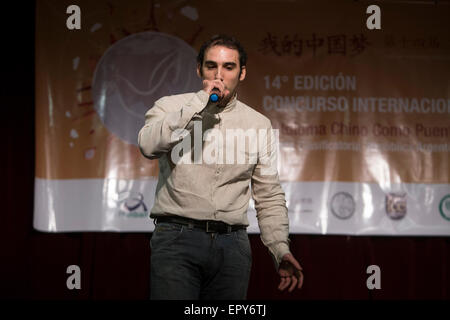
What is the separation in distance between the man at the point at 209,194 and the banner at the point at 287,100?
4.80 feet

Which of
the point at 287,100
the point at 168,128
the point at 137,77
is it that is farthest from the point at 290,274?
the point at 137,77

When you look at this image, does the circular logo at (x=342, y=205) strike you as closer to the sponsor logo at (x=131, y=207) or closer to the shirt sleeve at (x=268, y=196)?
the sponsor logo at (x=131, y=207)

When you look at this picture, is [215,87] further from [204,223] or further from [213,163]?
[204,223]

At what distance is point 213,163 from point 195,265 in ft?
1.10

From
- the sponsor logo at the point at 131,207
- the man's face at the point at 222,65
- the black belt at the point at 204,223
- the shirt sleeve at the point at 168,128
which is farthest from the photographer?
the sponsor logo at the point at 131,207

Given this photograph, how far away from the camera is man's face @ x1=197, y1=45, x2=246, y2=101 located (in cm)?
181

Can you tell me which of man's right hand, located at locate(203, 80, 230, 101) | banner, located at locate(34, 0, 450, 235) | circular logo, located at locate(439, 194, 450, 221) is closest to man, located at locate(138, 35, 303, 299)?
man's right hand, located at locate(203, 80, 230, 101)

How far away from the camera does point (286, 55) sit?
337 centimetres

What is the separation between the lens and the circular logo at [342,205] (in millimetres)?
3342

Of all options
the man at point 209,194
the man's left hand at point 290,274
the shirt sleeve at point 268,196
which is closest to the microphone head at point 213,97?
the man at point 209,194

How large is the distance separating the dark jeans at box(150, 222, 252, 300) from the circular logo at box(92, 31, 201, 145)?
5.70ft

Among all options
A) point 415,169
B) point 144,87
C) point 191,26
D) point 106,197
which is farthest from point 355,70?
point 106,197

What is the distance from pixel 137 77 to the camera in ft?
11.0

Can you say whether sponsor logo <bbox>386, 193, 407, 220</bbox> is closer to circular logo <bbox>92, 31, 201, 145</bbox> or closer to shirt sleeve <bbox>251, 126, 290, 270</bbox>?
circular logo <bbox>92, 31, 201, 145</bbox>
